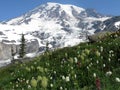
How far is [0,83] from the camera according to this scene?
54.2ft

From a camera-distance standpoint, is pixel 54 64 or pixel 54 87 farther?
pixel 54 64

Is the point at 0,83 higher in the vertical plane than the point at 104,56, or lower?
lower

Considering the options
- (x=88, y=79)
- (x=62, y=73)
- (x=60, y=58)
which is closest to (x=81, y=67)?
(x=62, y=73)

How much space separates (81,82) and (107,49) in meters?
4.23

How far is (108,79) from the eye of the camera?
39.2 ft

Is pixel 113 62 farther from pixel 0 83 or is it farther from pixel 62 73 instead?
pixel 0 83

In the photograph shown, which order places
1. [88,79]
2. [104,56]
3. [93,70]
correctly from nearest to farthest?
1. [88,79]
2. [93,70]
3. [104,56]

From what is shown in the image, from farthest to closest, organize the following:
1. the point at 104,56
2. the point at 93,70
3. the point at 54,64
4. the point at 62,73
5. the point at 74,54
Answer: the point at 74,54 < the point at 54,64 < the point at 104,56 < the point at 62,73 < the point at 93,70

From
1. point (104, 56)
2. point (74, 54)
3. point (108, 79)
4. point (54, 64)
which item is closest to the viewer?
point (108, 79)

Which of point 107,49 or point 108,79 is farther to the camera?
point 107,49

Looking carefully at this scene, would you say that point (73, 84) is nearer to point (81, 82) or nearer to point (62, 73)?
point (81, 82)

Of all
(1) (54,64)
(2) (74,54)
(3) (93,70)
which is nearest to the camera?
(3) (93,70)

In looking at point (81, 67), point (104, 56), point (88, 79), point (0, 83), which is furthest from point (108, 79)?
point (0, 83)

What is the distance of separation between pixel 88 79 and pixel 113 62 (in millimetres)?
2397
